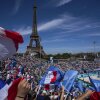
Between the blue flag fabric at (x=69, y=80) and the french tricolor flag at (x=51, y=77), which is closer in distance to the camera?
the blue flag fabric at (x=69, y=80)

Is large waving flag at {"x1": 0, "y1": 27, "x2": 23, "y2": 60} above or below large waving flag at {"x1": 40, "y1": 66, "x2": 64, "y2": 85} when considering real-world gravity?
above

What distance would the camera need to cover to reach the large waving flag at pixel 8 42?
4.77 meters

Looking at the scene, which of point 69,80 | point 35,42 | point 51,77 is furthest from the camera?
point 35,42

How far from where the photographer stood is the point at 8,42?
4.93 m

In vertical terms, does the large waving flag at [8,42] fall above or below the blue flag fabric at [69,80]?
above

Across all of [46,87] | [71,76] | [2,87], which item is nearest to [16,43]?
[2,87]

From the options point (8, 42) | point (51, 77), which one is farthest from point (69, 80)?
point (8, 42)

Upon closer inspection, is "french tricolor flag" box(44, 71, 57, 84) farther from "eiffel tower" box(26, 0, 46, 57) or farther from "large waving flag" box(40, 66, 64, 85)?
"eiffel tower" box(26, 0, 46, 57)

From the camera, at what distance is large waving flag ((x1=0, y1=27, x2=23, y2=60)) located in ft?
15.7

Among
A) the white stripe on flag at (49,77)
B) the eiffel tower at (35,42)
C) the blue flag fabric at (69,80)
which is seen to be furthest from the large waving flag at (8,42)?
the eiffel tower at (35,42)

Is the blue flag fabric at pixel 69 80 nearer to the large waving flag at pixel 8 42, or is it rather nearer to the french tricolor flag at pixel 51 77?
the french tricolor flag at pixel 51 77

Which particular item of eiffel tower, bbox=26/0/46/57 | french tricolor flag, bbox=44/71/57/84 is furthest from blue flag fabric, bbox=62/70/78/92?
eiffel tower, bbox=26/0/46/57

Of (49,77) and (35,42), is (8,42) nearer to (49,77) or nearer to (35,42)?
(49,77)

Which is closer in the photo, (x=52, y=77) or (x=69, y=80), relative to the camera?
(x=69, y=80)
